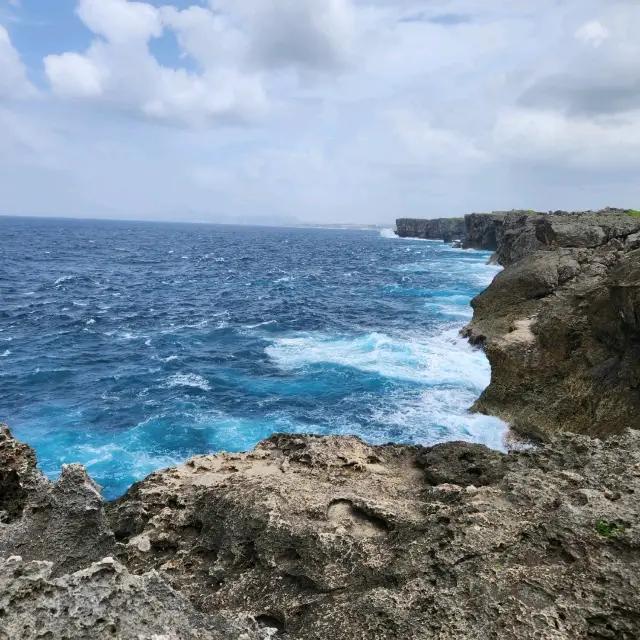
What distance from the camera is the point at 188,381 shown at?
30.8 meters

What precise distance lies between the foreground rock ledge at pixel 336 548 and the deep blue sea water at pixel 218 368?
10625 millimetres

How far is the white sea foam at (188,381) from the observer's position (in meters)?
29.9

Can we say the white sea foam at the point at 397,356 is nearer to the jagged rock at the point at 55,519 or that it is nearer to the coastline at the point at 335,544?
the coastline at the point at 335,544

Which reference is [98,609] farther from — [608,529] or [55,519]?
[608,529]

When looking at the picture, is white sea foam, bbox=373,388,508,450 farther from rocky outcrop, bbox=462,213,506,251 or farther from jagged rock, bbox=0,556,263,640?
rocky outcrop, bbox=462,213,506,251

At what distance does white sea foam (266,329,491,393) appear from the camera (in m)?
29.9

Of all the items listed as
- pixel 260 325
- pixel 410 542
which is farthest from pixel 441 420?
pixel 260 325

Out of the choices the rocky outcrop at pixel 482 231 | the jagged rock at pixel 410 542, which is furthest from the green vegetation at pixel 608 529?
the rocky outcrop at pixel 482 231

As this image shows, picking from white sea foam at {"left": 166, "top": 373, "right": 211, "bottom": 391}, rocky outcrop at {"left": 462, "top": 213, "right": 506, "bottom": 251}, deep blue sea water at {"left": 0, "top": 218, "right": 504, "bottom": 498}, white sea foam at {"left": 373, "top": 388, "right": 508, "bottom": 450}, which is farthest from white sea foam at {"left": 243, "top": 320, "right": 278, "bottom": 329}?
rocky outcrop at {"left": 462, "top": 213, "right": 506, "bottom": 251}

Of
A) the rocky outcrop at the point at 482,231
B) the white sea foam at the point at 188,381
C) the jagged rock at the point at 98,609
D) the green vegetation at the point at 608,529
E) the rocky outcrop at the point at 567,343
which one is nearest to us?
the jagged rock at the point at 98,609

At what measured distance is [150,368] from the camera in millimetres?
33281

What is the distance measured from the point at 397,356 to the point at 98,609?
97.4ft

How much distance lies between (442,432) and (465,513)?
1499 cm

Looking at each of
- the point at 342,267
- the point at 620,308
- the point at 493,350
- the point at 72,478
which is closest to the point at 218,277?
the point at 342,267
